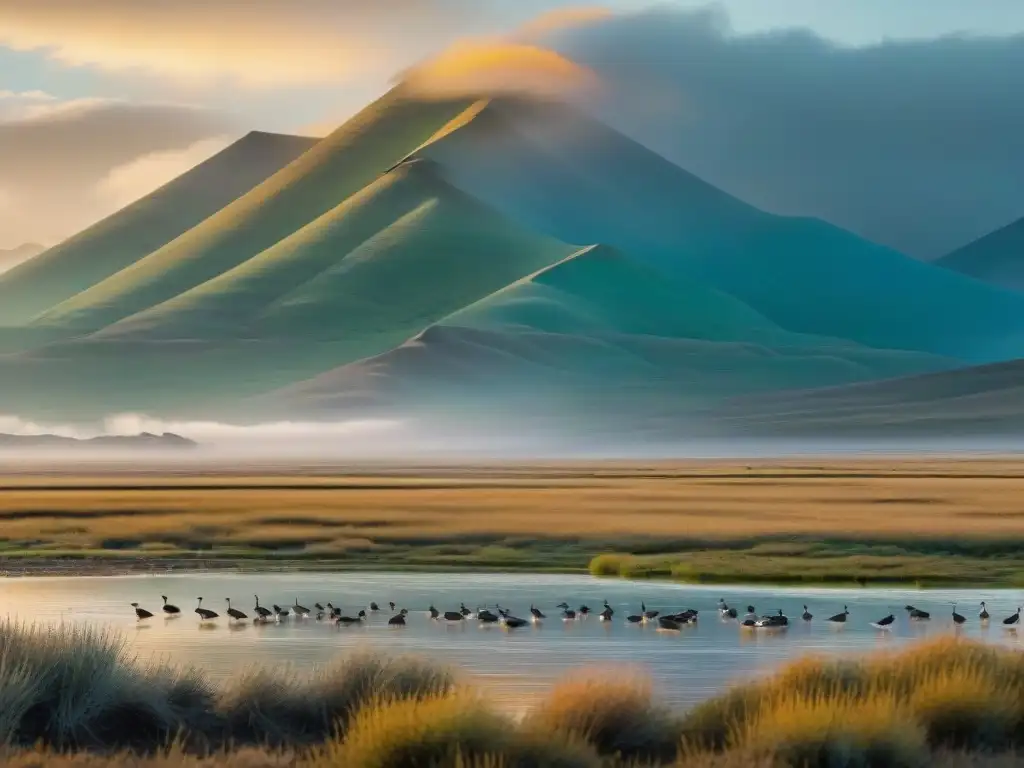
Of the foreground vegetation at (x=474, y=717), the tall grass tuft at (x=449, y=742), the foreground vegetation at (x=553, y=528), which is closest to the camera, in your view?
the tall grass tuft at (x=449, y=742)

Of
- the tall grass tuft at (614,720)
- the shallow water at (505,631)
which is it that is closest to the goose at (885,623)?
the shallow water at (505,631)

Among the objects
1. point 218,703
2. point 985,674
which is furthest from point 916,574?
point 218,703

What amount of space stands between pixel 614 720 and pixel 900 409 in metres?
168

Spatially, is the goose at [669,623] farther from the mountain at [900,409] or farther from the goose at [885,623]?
the mountain at [900,409]

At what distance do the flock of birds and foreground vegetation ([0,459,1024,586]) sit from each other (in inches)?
339

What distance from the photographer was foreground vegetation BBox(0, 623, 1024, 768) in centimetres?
1499

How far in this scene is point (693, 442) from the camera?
178 metres

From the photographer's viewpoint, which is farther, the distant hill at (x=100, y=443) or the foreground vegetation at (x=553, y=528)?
the distant hill at (x=100, y=443)

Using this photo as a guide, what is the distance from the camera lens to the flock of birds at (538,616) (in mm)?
29281

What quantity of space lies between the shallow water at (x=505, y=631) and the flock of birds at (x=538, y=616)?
18 cm

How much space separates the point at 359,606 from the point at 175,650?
7358 millimetres

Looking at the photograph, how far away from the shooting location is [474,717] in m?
15.0

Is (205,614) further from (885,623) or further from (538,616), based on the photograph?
(885,623)

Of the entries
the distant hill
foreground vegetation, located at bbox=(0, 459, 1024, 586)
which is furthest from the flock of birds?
the distant hill
